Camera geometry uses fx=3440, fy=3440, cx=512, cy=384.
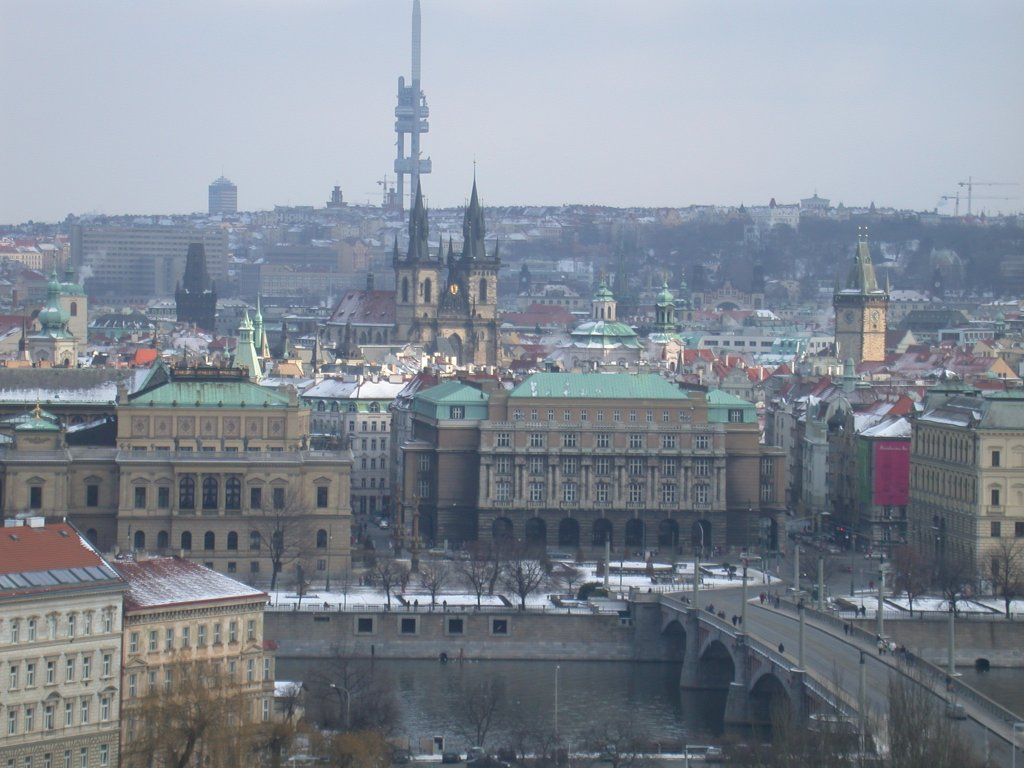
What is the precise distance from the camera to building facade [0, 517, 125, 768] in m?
53.6

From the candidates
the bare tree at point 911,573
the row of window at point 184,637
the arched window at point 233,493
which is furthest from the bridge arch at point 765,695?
the arched window at point 233,493

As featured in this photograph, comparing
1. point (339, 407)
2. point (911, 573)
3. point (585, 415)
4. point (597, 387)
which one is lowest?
point (911, 573)

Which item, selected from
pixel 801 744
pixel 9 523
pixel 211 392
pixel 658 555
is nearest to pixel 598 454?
pixel 658 555

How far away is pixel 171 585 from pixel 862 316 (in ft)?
332

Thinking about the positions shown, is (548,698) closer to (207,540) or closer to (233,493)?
(207,540)

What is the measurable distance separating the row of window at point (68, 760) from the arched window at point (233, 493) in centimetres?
2911

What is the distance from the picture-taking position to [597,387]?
93.6m

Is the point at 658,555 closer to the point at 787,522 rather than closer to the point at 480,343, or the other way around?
the point at 787,522

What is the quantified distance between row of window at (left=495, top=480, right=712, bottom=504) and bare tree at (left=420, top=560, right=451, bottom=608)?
7.82 metres

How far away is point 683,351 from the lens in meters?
152

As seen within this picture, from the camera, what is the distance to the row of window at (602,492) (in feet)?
304

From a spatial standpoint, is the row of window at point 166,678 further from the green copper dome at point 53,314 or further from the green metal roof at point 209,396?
the green copper dome at point 53,314

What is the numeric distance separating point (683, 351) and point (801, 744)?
325ft

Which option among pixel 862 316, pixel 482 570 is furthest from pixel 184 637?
pixel 862 316
